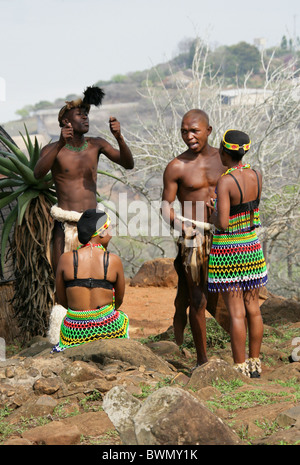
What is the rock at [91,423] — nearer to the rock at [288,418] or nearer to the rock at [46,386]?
the rock at [46,386]

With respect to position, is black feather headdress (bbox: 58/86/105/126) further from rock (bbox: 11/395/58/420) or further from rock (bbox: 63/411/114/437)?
rock (bbox: 63/411/114/437)

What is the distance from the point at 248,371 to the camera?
5.02m

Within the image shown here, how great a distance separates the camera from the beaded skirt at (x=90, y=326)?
492 centimetres

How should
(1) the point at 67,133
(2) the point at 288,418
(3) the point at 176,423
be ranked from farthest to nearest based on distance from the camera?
(1) the point at 67,133, (2) the point at 288,418, (3) the point at 176,423

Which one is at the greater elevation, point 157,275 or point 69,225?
point 69,225

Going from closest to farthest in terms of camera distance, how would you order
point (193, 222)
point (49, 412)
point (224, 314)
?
point (49, 412)
point (193, 222)
point (224, 314)

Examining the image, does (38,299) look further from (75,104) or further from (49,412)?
(49,412)

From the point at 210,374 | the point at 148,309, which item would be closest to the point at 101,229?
the point at 210,374

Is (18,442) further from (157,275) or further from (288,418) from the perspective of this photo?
(157,275)

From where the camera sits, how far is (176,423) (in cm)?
295

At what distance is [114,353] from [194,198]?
145 centimetres

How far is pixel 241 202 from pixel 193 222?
2.12ft

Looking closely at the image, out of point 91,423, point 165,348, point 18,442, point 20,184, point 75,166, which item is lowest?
point 165,348

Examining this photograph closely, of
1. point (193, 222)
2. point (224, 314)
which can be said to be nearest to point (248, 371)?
point (224, 314)
